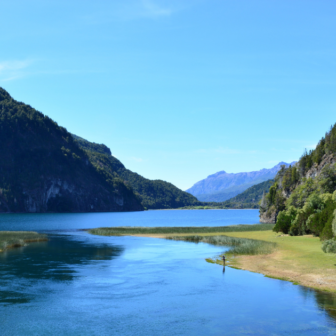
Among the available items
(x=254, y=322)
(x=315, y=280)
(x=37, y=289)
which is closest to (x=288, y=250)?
(x=315, y=280)

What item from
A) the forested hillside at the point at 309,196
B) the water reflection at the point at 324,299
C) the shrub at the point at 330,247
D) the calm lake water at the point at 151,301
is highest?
the forested hillside at the point at 309,196

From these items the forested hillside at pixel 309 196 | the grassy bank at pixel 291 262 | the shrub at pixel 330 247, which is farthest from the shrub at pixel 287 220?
the shrub at pixel 330 247

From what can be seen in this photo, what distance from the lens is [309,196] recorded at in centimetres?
10419

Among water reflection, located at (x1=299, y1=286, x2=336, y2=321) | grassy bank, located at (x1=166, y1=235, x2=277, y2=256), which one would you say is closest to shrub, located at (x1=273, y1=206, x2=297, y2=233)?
grassy bank, located at (x1=166, y1=235, x2=277, y2=256)

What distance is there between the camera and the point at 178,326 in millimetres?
27891

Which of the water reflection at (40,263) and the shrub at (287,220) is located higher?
the shrub at (287,220)

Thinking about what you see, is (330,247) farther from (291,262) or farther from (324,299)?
(324,299)

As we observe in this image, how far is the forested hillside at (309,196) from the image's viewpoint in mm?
76688

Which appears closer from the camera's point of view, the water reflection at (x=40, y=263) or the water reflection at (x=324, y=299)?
the water reflection at (x=324, y=299)

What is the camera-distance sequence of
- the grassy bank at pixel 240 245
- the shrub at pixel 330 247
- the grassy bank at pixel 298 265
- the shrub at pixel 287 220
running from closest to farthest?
the grassy bank at pixel 298 265 < the shrub at pixel 330 247 < the grassy bank at pixel 240 245 < the shrub at pixel 287 220

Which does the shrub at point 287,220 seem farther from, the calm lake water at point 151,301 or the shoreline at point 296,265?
the calm lake water at point 151,301

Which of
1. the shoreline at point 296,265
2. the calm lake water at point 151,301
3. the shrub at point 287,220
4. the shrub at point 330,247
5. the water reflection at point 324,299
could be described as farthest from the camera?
the shrub at point 287,220

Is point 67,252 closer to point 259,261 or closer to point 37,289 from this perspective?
point 37,289

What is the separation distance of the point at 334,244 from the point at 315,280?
55.5 feet
